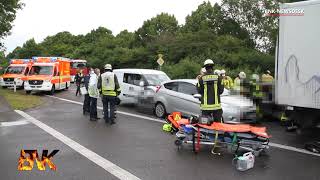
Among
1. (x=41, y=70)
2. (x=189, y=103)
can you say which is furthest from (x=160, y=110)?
(x=41, y=70)

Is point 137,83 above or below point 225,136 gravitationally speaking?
above

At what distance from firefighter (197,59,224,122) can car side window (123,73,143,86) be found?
327 inches

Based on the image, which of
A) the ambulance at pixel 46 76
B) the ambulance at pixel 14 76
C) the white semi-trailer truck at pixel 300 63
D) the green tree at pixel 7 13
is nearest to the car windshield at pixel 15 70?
the ambulance at pixel 14 76

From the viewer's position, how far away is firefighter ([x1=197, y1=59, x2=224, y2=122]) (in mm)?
9539

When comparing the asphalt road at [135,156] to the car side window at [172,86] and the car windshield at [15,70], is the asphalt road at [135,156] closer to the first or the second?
the car side window at [172,86]

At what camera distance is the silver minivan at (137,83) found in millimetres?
16953

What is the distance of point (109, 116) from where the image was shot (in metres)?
13.9

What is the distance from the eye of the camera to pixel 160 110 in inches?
603

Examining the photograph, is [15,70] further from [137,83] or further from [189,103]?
[189,103]

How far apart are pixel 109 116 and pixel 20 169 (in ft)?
21.2

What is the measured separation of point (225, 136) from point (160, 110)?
673cm

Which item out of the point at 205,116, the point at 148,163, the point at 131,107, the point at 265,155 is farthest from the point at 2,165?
the point at 131,107

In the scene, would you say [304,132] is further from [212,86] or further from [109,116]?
[109,116]

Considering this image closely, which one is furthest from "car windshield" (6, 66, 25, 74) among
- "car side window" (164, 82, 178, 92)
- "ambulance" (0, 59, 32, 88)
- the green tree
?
"car side window" (164, 82, 178, 92)
